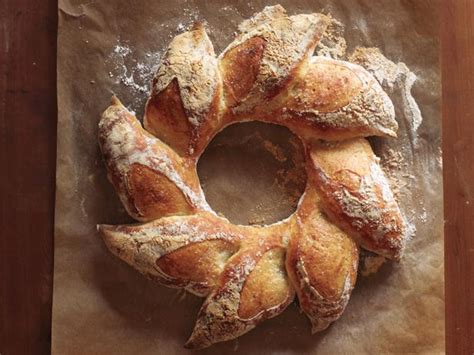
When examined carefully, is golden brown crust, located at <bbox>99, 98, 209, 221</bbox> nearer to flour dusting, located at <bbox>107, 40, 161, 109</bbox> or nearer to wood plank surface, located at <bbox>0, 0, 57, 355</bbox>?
flour dusting, located at <bbox>107, 40, 161, 109</bbox>

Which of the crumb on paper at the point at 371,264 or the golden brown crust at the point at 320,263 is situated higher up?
the golden brown crust at the point at 320,263

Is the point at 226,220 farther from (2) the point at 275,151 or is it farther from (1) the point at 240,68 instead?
(1) the point at 240,68

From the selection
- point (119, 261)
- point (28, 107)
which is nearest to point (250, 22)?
point (28, 107)

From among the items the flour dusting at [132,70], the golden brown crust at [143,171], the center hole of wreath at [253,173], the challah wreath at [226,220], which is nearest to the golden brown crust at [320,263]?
the challah wreath at [226,220]

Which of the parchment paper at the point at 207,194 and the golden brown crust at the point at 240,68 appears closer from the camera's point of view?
the golden brown crust at the point at 240,68

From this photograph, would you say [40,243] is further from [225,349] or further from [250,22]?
[250,22]

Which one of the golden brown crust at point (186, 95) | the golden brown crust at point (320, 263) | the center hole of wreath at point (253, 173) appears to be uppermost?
the golden brown crust at point (186, 95)

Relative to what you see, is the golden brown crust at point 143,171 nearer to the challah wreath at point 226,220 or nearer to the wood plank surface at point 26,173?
the challah wreath at point 226,220
